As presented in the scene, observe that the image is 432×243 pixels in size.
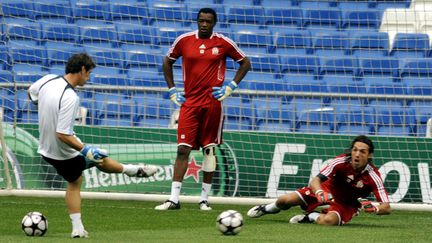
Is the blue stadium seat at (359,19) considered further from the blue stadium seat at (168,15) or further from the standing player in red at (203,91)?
the standing player in red at (203,91)

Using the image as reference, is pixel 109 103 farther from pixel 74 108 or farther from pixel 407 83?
pixel 74 108

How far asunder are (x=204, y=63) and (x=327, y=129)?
298 centimetres

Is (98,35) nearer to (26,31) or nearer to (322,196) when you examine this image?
(26,31)

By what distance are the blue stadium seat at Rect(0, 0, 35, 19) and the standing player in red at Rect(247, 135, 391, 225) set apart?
6174mm

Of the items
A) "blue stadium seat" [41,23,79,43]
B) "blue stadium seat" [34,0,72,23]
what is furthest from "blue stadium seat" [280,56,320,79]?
"blue stadium seat" [34,0,72,23]

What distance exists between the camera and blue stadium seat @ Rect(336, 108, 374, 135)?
48.3 ft

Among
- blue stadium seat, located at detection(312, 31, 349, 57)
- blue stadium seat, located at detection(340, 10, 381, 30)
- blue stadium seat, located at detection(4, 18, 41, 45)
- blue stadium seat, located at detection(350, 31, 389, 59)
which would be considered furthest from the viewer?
blue stadium seat, located at detection(340, 10, 381, 30)

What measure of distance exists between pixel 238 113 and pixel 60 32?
3.13 meters

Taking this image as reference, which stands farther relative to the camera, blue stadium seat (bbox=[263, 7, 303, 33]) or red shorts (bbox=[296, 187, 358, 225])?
blue stadium seat (bbox=[263, 7, 303, 33])

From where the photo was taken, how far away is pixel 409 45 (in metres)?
18.1

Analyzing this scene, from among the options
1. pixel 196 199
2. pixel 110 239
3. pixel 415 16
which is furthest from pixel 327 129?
pixel 110 239

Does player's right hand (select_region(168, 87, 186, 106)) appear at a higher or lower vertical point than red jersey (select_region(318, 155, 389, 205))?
higher

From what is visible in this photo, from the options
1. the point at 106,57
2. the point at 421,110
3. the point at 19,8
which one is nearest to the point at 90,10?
the point at 106,57

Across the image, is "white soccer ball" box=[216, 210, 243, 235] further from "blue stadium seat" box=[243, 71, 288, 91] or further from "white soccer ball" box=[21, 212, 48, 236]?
"blue stadium seat" box=[243, 71, 288, 91]
